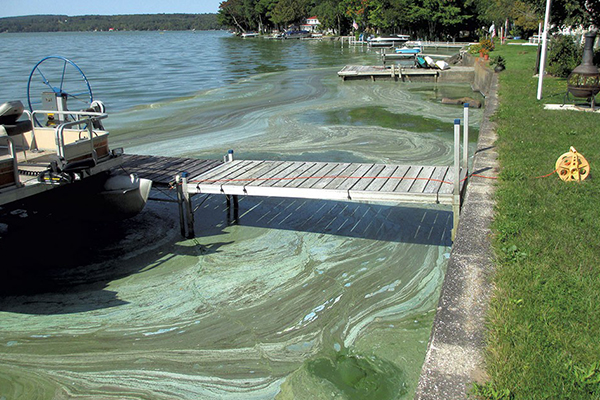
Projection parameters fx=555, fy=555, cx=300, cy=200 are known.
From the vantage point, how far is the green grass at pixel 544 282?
343cm

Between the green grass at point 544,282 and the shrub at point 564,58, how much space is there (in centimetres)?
1066

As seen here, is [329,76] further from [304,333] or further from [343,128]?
[304,333]

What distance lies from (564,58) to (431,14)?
38429 millimetres

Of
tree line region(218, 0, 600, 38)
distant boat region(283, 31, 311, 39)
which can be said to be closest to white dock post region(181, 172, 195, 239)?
tree line region(218, 0, 600, 38)

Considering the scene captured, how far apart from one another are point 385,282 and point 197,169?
12.6 feet

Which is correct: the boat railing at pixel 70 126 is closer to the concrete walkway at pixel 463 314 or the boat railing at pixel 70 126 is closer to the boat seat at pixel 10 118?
the boat seat at pixel 10 118

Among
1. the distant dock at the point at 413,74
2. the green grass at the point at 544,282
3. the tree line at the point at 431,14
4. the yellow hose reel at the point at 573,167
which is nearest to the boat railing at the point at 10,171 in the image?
the green grass at the point at 544,282

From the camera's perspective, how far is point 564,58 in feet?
60.5

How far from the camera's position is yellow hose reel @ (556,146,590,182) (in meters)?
6.92

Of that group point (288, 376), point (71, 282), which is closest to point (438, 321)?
point (288, 376)

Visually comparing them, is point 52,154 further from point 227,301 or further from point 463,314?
point 463,314

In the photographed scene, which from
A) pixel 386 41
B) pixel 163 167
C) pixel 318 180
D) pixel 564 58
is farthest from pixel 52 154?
pixel 386 41

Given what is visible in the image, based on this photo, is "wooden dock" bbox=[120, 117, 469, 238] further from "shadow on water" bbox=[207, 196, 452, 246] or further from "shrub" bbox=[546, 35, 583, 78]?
"shrub" bbox=[546, 35, 583, 78]

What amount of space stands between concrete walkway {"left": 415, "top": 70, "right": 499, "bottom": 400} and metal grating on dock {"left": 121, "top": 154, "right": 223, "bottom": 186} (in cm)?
441
